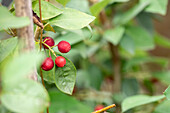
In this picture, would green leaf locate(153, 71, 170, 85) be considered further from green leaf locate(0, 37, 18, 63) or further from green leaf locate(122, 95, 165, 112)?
green leaf locate(0, 37, 18, 63)

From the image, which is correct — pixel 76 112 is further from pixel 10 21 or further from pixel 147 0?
pixel 10 21

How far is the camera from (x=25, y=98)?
20 cm

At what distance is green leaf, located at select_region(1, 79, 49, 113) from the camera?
191mm

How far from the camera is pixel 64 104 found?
68 centimetres

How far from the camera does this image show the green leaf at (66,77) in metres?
0.33

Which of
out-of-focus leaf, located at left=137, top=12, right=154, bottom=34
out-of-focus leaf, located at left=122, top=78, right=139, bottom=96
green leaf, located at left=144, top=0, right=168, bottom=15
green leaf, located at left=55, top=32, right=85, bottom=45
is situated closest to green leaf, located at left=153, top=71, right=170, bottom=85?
out-of-focus leaf, located at left=122, top=78, right=139, bottom=96

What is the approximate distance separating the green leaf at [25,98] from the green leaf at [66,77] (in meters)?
0.13

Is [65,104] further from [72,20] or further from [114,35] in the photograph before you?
[72,20]

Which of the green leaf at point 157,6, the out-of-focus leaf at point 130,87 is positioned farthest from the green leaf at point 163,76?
the green leaf at point 157,6

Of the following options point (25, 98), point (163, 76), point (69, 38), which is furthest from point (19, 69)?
point (163, 76)

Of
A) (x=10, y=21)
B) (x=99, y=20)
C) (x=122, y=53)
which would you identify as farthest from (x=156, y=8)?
(x=10, y=21)

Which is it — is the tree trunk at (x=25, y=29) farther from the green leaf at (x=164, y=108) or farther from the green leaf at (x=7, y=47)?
the green leaf at (x=164, y=108)

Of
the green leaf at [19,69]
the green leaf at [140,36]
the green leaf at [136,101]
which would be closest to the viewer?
the green leaf at [19,69]

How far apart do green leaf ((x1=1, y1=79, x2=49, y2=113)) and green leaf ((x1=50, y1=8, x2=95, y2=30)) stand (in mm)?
129
